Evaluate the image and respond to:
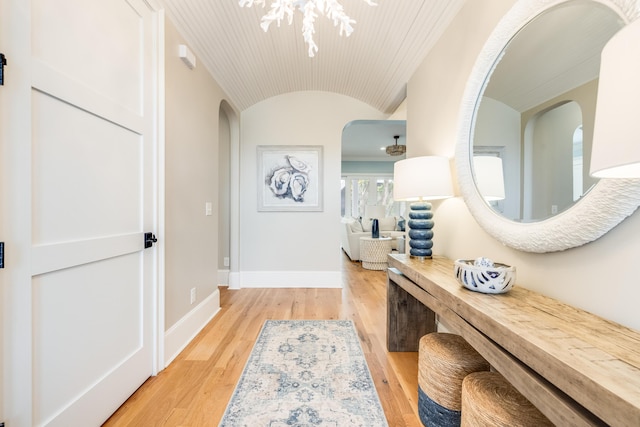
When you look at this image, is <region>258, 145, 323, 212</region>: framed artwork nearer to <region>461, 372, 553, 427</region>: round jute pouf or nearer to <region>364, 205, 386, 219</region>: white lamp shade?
<region>461, 372, 553, 427</region>: round jute pouf

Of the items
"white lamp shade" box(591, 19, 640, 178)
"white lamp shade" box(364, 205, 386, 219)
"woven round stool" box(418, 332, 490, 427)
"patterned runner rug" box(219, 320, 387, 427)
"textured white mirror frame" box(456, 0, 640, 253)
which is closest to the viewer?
"white lamp shade" box(591, 19, 640, 178)

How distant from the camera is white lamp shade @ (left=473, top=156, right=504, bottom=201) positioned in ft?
4.69

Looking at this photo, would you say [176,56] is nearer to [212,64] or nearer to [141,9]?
[141,9]

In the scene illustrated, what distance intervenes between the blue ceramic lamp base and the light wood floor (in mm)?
791

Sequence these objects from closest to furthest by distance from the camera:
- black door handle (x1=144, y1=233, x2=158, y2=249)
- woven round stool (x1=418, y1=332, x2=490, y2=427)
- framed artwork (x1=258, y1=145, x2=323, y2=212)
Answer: woven round stool (x1=418, y1=332, x2=490, y2=427) < black door handle (x1=144, y1=233, x2=158, y2=249) < framed artwork (x1=258, y1=145, x2=323, y2=212)

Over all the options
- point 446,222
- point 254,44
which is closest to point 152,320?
point 446,222

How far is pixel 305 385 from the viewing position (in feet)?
5.40

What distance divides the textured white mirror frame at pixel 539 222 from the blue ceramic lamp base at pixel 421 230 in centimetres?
30

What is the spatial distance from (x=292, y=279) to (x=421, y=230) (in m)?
2.37

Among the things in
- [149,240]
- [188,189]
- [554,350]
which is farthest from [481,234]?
[188,189]

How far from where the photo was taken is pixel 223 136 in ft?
12.5

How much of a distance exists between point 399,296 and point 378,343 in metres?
0.47

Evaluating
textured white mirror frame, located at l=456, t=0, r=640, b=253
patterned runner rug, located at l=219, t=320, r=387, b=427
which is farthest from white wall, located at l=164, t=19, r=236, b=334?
textured white mirror frame, located at l=456, t=0, r=640, b=253

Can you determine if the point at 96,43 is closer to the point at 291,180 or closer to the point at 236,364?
the point at 236,364
